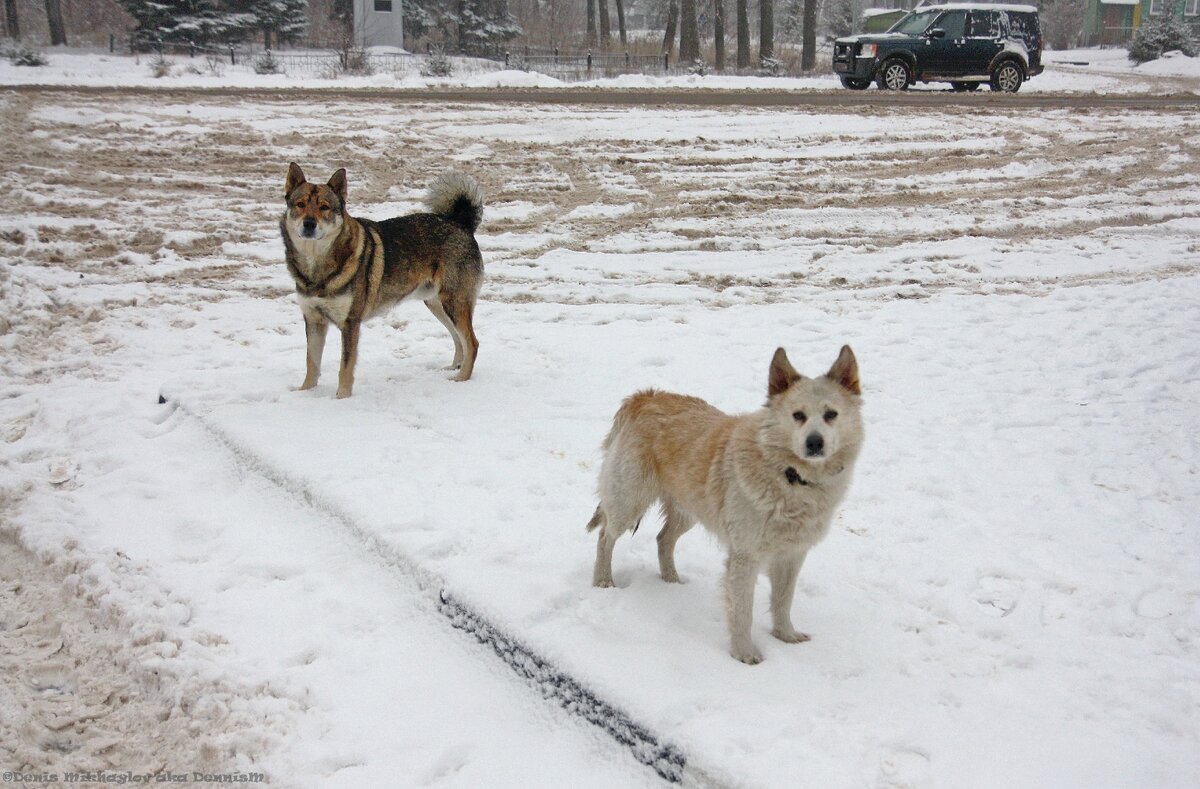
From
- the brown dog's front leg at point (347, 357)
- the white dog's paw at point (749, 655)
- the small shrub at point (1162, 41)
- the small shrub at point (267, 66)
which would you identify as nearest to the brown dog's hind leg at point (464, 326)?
the brown dog's front leg at point (347, 357)

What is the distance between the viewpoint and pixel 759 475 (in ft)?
12.6

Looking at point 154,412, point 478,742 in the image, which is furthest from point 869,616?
point 154,412

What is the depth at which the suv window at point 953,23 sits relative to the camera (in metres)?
25.4

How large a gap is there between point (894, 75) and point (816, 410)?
25740 mm

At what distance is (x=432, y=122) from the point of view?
1936cm

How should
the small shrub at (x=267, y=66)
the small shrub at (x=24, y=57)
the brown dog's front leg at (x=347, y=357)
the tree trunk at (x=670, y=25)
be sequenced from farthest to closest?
the tree trunk at (x=670, y=25), the small shrub at (x=267, y=66), the small shrub at (x=24, y=57), the brown dog's front leg at (x=347, y=357)

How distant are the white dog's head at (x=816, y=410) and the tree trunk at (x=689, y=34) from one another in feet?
121

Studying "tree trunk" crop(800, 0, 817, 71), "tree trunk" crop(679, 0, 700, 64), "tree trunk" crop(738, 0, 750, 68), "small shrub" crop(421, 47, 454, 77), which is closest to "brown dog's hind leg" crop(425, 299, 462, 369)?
"small shrub" crop(421, 47, 454, 77)

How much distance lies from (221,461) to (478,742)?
11.1 ft

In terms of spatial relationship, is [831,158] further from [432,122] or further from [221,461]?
[221,461]

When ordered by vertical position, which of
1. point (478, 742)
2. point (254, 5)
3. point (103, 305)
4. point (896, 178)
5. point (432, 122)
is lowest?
point (478, 742)

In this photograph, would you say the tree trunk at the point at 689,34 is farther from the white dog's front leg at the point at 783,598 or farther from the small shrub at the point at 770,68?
the white dog's front leg at the point at 783,598

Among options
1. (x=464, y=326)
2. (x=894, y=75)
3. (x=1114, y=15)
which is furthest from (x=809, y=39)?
(x=1114, y=15)

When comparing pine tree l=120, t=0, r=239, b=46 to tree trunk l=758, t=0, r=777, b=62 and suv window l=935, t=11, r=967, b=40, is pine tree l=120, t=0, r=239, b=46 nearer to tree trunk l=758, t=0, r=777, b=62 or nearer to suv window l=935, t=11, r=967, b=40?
tree trunk l=758, t=0, r=777, b=62
